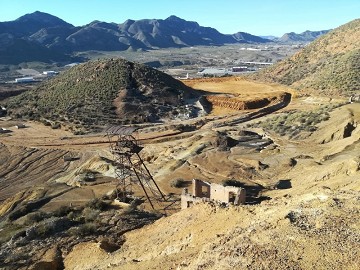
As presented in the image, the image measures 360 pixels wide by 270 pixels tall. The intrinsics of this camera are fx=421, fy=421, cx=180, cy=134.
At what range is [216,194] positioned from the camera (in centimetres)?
2486

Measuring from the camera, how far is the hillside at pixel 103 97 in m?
60.8

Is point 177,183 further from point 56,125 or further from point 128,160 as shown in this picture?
point 56,125

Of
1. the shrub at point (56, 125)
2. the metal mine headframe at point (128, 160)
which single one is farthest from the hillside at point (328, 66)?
the metal mine headframe at point (128, 160)

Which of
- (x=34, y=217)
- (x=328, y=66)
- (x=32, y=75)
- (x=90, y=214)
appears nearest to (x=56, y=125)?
(x=34, y=217)

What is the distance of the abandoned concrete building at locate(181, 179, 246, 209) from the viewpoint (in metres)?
22.9

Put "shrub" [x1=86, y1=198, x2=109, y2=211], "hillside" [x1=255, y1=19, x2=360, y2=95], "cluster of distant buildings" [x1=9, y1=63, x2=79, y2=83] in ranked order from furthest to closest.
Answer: "cluster of distant buildings" [x1=9, y1=63, x2=79, y2=83], "hillside" [x1=255, y1=19, x2=360, y2=95], "shrub" [x1=86, y1=198, x2=109, y2=211]

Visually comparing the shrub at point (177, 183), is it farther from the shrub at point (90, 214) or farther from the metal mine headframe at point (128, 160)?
the shrub at point (90, 214)

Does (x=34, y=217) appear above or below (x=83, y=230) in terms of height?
below

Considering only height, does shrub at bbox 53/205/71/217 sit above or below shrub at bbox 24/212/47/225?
below

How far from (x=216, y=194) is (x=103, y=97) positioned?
43441 mm

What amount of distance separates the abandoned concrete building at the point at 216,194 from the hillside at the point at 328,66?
140 ft

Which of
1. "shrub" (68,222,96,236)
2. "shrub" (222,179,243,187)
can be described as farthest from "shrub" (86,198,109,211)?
"shrub" (222,179,243,187)

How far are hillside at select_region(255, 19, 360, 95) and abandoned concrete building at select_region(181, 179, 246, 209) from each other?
42.7 m

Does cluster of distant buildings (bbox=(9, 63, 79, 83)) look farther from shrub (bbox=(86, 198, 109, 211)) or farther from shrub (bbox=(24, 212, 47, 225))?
shrub (bbox=(24, 212, 47, 225))
